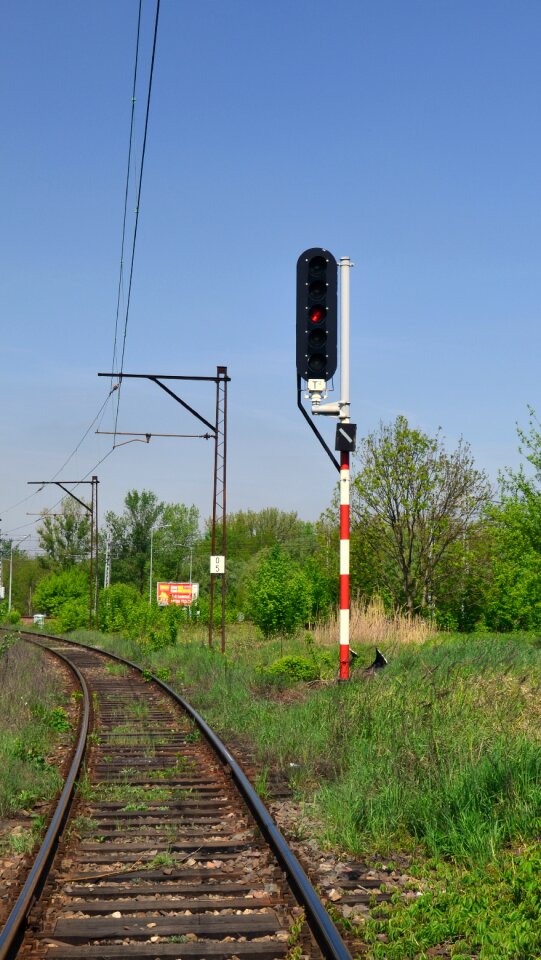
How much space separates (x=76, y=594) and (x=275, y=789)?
5718 cm

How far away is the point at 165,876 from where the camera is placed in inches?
255

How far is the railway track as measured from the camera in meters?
5.23

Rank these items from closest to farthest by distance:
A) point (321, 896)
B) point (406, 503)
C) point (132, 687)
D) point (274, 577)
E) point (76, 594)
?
1. point (321, 896)
2. point (132, 687)
3. point (274, 577)
4. point (406, 503)
5. point (76, 594)

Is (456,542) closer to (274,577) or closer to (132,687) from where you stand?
(274,577)

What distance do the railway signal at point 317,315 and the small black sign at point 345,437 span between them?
0.90 meters

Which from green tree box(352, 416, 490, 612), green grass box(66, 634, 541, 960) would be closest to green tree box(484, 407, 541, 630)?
green tree box(352, 416, 490, 612)

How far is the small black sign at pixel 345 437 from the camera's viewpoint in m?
12.9

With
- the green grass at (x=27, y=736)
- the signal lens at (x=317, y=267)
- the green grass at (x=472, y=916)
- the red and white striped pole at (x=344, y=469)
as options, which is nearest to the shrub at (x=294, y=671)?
the green grass at (x=27, y=736)

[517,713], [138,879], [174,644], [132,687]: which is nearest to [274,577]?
[174,644]

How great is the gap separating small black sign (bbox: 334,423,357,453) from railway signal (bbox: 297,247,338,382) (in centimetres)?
90

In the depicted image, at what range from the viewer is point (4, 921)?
554cm

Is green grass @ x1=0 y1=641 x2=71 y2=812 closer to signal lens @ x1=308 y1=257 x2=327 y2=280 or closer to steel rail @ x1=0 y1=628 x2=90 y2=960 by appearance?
steel rail @ x1=0 y1=628 x2=90 y2=960

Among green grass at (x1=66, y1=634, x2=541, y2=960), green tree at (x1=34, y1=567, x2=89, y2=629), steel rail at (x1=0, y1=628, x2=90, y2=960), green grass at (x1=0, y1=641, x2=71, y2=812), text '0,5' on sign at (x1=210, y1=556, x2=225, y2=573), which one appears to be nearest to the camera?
steel rail at (x1=0, y1=628, x2=90, y2=960)

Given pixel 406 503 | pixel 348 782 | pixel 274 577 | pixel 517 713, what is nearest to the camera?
pixel 348 782
